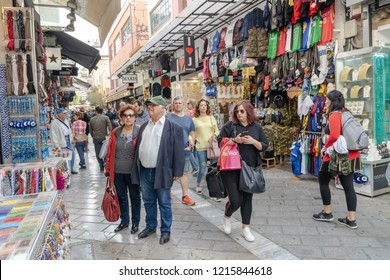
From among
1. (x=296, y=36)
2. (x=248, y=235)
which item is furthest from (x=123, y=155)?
(x=296, y=36)

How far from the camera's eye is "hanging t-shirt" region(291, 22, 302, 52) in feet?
23.8

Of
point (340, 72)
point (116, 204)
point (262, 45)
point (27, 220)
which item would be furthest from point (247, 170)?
point (262, 45)

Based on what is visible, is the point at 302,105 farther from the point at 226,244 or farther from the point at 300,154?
the point at 226,244

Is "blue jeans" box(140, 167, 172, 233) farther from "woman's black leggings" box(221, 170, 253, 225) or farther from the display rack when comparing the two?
the display rack

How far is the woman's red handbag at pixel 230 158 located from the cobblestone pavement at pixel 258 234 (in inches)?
35.1

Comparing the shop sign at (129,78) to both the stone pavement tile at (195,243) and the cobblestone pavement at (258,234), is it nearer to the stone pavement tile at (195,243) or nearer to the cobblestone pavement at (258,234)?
the cobblestone pavement at (258,234)

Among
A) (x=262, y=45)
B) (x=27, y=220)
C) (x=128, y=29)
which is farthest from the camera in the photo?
(x=128, y=29)

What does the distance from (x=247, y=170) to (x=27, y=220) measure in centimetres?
231

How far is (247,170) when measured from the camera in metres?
3.81

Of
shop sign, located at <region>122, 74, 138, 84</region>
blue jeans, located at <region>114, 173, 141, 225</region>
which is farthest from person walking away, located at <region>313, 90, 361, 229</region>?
shop sign, located at <region>122, 74, 138, 84</region>

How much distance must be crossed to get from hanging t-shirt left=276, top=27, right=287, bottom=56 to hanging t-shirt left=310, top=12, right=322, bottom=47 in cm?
87

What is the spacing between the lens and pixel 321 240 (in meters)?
3.93

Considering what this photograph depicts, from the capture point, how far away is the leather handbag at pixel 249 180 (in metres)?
3.77

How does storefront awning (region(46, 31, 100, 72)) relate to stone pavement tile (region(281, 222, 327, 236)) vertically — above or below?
above
